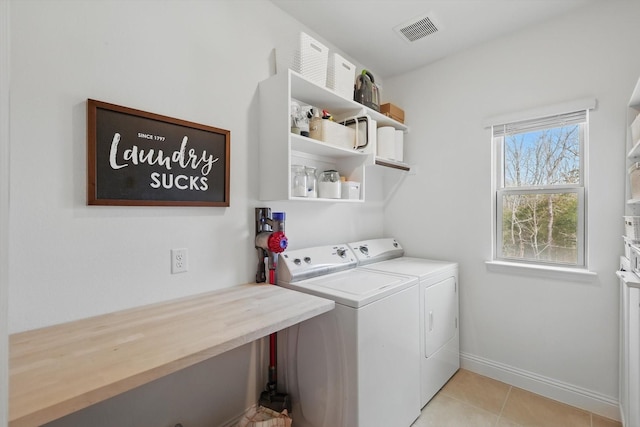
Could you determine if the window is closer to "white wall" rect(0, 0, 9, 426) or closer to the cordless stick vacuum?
the cordless stick vacuum

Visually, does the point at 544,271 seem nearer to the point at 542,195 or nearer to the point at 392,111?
the point at 542,195

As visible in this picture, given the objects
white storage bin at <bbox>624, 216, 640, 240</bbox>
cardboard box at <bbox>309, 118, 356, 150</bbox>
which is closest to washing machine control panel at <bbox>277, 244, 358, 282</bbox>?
cardboard box at <bbox>309, 118, 356, 150</bbox>

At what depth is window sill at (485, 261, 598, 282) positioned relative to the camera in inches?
79.8

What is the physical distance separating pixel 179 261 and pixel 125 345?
57 cm

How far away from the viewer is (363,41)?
2439mm

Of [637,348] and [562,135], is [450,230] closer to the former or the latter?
[562,135]

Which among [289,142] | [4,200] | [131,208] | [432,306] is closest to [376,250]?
[432,306]

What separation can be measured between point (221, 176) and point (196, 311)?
29.4 inches

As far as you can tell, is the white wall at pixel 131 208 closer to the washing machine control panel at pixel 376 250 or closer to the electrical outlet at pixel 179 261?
the electrical outlet at pixel 179 261

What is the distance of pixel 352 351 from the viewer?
4.92ft

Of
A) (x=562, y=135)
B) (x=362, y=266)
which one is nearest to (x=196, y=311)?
(x=362, y=266)

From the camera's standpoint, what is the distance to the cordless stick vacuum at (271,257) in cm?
174

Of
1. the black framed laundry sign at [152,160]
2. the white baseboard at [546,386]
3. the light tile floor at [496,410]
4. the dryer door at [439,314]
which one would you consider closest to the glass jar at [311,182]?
the black framed laundry sign at [152,160]

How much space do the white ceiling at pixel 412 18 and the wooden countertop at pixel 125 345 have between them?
194 cm
